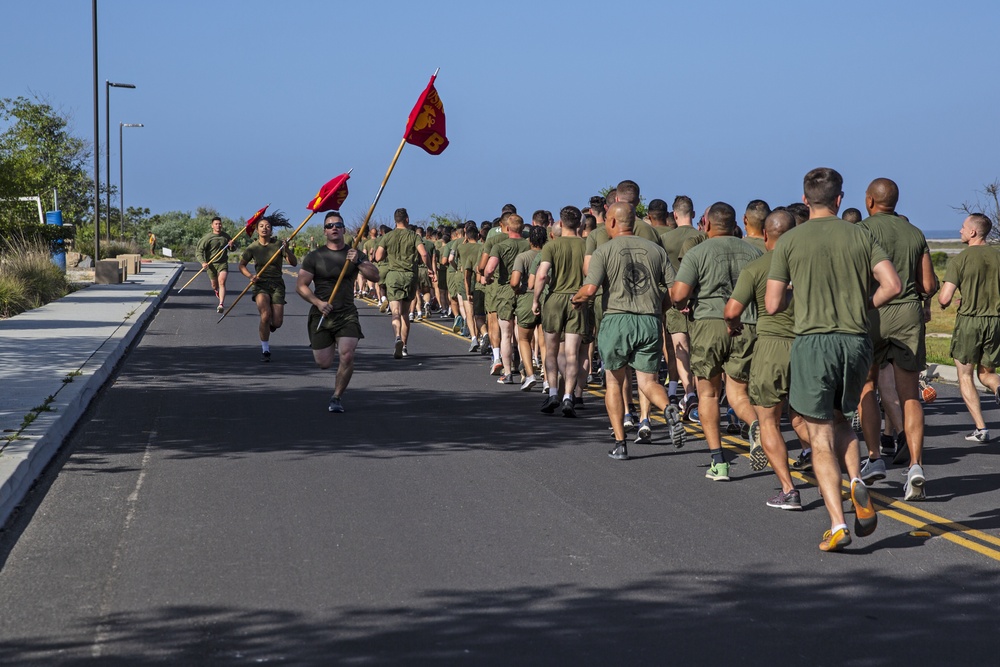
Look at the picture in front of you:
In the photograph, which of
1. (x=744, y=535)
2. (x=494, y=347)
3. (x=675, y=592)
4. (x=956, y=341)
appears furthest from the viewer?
(x=494, y=347)

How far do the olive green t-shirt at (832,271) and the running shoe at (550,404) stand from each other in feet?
17.6

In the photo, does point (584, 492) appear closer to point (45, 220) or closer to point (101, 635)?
point (101, 635)

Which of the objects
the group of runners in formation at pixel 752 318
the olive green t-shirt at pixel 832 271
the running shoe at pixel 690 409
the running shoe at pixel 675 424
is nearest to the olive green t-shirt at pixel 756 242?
the group of runners in formation at pixel 752 318

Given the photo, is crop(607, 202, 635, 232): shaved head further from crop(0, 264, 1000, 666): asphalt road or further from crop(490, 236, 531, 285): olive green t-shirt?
crop(490, 236, 531, 285): olive green t-shirt

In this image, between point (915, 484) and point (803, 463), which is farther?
point (803, 463)

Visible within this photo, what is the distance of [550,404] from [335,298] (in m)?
2.26

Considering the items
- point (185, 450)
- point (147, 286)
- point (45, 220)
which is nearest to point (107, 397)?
point (185, 450)

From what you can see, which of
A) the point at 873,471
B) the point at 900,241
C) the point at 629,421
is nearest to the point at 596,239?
the point at 629,421

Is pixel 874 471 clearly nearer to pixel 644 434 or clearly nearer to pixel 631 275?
pixel 644 434

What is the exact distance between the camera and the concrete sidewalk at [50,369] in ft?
28.7

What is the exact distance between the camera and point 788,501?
25.9 ft

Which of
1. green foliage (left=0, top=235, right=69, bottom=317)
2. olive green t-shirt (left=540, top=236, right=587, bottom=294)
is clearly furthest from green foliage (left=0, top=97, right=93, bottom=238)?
olive green t-shirt (left=540, top=236, right=587, bottom=294)

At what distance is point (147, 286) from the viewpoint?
34.6 meters

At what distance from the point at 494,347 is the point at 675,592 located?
969 cm
